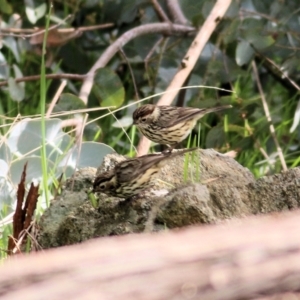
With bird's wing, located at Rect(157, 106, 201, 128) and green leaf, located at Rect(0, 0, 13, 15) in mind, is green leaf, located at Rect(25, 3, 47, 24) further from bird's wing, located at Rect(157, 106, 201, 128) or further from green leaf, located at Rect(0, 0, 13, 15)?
bird's wing, located at Rect(157, 106, 201, 128)

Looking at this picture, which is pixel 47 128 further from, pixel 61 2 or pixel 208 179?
pixel 61 2

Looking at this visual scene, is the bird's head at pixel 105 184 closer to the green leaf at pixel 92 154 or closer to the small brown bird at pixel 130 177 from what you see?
the small brown bird at pixel 130 177

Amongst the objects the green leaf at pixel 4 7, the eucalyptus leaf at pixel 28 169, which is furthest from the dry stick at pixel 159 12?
the eucalyptus leaf at pixel 28 169

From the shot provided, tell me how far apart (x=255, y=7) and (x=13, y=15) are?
1.62 metres

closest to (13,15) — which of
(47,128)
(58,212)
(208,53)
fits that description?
(208,53)

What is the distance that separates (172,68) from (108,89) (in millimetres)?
586

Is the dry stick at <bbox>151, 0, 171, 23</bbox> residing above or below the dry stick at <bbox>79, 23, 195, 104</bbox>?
above

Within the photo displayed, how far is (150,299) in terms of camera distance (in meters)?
1.02

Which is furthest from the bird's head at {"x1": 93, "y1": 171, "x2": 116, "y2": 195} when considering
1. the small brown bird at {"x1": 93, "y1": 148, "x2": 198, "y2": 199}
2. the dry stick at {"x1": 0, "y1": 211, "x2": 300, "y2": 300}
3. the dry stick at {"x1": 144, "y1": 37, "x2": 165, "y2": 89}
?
the dry stick at {"x1": 144, "y1": 37, "x2": 165, "y2": 89}

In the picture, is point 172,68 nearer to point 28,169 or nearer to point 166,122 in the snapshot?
A: point 166,122

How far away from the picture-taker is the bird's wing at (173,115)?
347cm

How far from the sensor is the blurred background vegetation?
4.18 meters

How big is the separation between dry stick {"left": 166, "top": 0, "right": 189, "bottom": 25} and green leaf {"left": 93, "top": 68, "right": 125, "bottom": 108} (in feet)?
2.55

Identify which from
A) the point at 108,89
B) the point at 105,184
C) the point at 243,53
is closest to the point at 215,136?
the point at 243,53
